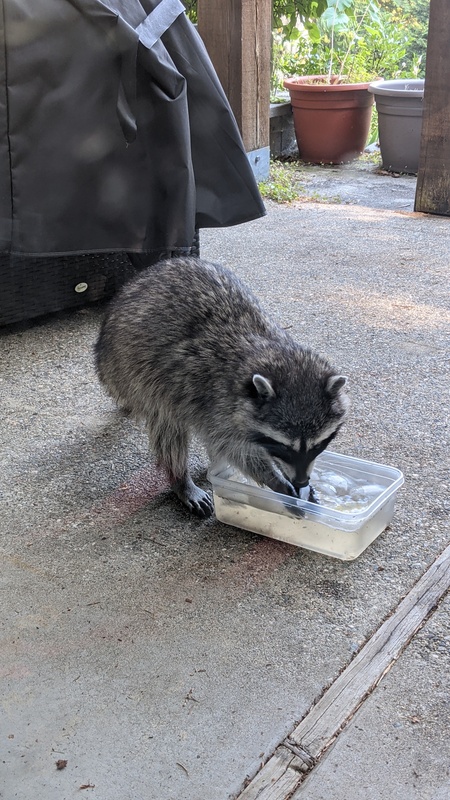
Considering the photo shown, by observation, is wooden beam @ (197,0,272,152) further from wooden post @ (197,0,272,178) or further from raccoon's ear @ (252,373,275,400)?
raccoon's ear @ (252,373,275,400)

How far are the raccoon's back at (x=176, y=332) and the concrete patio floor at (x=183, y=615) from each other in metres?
0.34

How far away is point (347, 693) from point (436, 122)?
4.87 m

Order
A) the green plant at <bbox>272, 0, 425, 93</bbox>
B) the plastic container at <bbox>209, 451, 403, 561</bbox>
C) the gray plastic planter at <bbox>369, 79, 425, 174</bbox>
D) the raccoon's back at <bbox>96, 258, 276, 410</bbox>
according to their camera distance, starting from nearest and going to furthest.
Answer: the plastic container at <bbox>209, 451, 403, 561</bbox>, the raccoon's back at <bbox>96, 258, 276, 410</bbox>, the gray plastic planter at <bbox>369, 79, 425, 174</bbox>, the green plant at <bbox>272, 0, 425, 93</bbox>

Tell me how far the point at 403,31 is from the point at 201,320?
24.7 ft

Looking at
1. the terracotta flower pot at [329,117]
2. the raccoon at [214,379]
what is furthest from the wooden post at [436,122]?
the raccoon at [214,379]

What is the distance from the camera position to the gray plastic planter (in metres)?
6.97

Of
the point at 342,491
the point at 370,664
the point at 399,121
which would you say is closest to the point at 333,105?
the point at 399,121

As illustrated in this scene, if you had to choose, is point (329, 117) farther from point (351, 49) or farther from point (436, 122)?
point (436, 122)

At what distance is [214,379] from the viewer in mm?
2654

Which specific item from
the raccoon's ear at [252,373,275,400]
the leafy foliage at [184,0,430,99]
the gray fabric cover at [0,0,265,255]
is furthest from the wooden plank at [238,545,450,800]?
the leafy foliage at [184,0,430,99]

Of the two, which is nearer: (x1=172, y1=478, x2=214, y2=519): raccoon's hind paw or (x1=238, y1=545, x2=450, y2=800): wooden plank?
(x1=238, y1=545, x2=450, y2=800): wooden plank

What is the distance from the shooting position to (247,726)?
1837 mm

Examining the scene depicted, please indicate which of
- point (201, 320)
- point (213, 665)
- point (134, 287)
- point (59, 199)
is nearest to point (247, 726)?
point (213, 665)

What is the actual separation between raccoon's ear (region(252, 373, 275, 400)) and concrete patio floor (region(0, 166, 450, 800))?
46 centimetres
